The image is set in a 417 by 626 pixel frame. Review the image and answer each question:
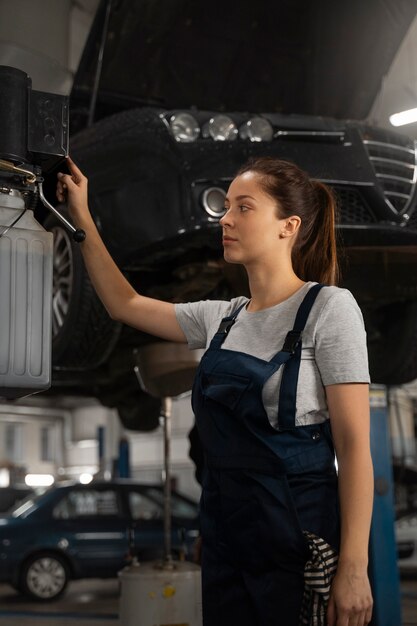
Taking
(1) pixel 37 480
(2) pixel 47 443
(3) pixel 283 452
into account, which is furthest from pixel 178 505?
(2) pixel 47 443

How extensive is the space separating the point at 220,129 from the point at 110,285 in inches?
46.0

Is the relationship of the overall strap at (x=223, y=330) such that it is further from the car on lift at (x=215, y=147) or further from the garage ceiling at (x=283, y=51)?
the garage ceiling at (x=283, y=51)

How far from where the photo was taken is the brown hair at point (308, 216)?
140 centimetres

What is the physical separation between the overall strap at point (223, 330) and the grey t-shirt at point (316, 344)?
2cm

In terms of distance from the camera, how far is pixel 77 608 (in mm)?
5422

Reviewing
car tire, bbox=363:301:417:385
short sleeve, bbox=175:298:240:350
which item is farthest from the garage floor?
short sleeve, bbox=175:298:240:350

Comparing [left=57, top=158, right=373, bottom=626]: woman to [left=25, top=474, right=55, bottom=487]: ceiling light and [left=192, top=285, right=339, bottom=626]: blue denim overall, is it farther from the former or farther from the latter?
[left=25, top=474, right=55, bottom=487]: ceiling light

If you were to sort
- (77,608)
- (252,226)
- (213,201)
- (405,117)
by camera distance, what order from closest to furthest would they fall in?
(252,226) < (213,201) < (405,117) < (77,608)

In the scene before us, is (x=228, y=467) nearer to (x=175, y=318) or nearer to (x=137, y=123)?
(x=175, y=318)

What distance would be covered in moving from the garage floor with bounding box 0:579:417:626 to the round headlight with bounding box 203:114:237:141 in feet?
9.04

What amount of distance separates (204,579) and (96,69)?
8.30 ft

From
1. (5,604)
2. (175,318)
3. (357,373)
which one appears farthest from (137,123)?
(5,604)

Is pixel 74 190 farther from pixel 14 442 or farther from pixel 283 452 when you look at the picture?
pixel 14 442

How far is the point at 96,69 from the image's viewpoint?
10.7 feet
